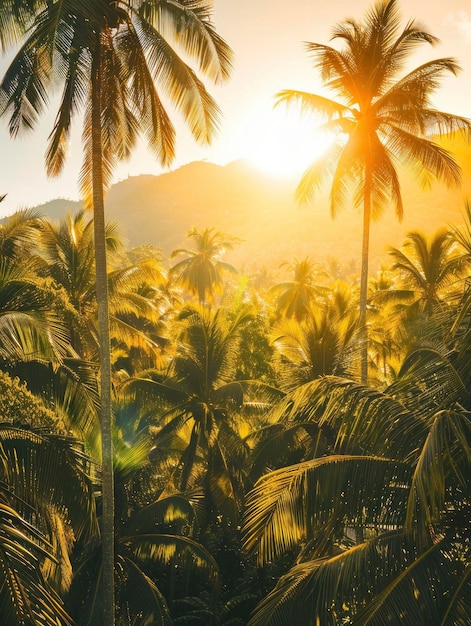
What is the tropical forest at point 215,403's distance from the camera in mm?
5910

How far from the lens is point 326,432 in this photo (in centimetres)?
1347

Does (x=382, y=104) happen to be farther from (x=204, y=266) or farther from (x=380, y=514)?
(x=204, y=266)

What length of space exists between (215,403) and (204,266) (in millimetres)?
25238

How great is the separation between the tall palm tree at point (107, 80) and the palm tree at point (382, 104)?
16.5 ft

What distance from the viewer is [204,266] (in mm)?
40094

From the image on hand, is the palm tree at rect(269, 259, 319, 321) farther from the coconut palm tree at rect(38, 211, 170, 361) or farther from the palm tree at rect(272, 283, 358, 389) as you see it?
the palm tree at rect(272, 283, 358, 389)

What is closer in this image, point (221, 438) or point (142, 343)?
point (221, 438)

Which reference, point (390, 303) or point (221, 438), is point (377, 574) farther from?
point (390, 303)

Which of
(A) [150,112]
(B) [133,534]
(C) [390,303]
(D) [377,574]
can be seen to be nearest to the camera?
(D) [377,574]

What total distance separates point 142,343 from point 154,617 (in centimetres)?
958

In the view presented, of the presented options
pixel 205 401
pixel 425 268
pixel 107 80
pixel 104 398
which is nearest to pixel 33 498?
pixel 104 398

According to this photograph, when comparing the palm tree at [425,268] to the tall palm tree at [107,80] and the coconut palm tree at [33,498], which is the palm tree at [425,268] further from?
the coconut palm tree at [33,498]

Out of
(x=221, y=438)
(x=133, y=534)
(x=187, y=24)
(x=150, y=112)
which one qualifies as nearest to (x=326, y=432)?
(x=221, y=438)

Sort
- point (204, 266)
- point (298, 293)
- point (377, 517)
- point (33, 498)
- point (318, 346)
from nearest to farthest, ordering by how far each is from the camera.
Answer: point (377, 517) → point (33, 498) → point (318, 346) → point (298, 293) → point (204, 266)
